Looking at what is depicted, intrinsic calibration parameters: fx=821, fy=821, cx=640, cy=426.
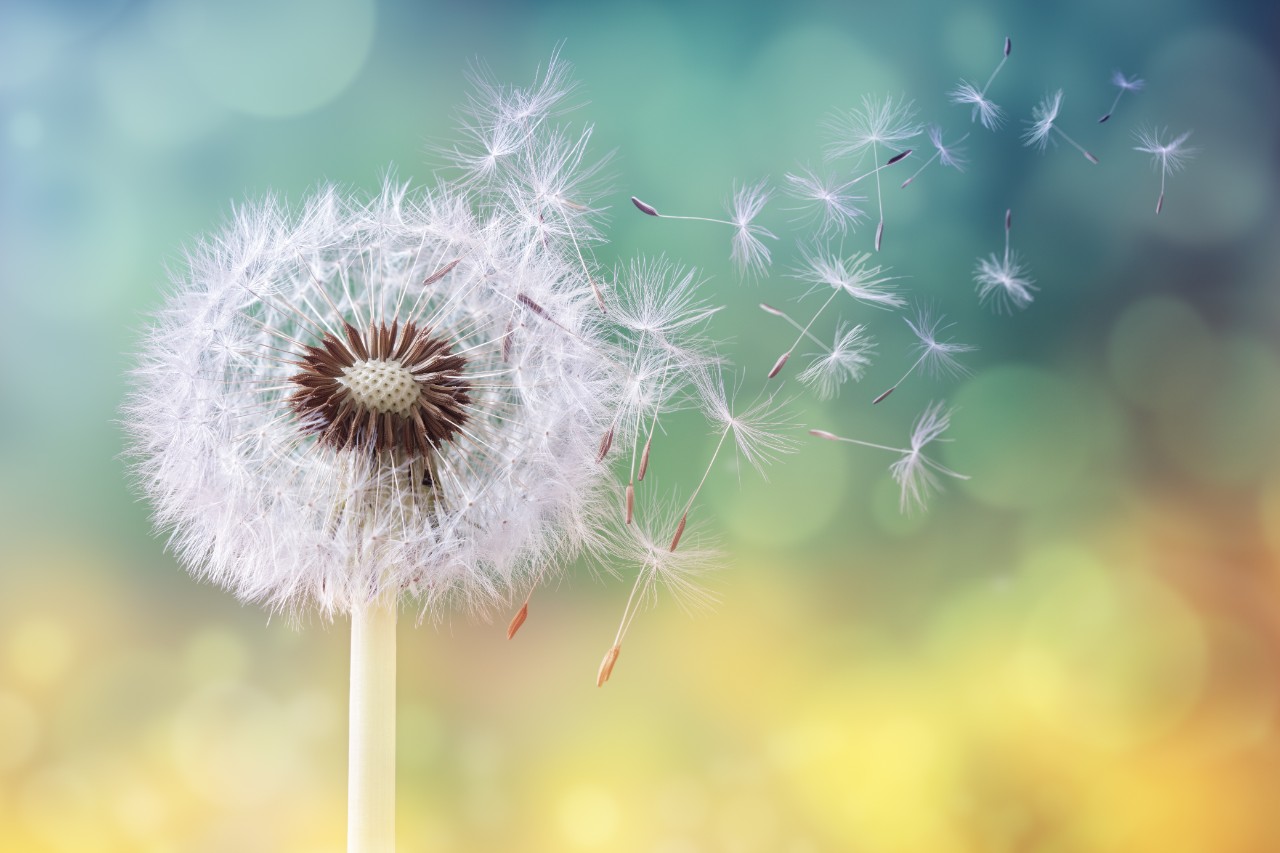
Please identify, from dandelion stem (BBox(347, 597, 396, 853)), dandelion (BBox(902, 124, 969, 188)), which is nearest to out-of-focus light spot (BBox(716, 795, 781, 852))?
dandelion stem (BBox(347, 597, 396, 853))

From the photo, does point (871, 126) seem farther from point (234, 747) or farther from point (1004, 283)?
point (234, 747)

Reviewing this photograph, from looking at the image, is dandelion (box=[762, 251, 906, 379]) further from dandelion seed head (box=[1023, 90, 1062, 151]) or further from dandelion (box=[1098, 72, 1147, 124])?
dandelion (box=[1098, 72, 1147, 124])

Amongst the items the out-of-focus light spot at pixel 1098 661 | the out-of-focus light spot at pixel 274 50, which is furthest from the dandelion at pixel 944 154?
the out-of-focus light spot at pixel 274 50

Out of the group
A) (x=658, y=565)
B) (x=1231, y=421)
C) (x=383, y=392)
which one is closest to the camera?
(x=383, y=392)

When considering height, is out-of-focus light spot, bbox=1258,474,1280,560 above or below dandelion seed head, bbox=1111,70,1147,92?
below

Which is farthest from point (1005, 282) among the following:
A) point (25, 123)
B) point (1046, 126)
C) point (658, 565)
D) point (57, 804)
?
point (57, 804)

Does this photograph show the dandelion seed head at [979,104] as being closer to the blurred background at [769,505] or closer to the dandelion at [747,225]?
the blurred background at [769,505]
